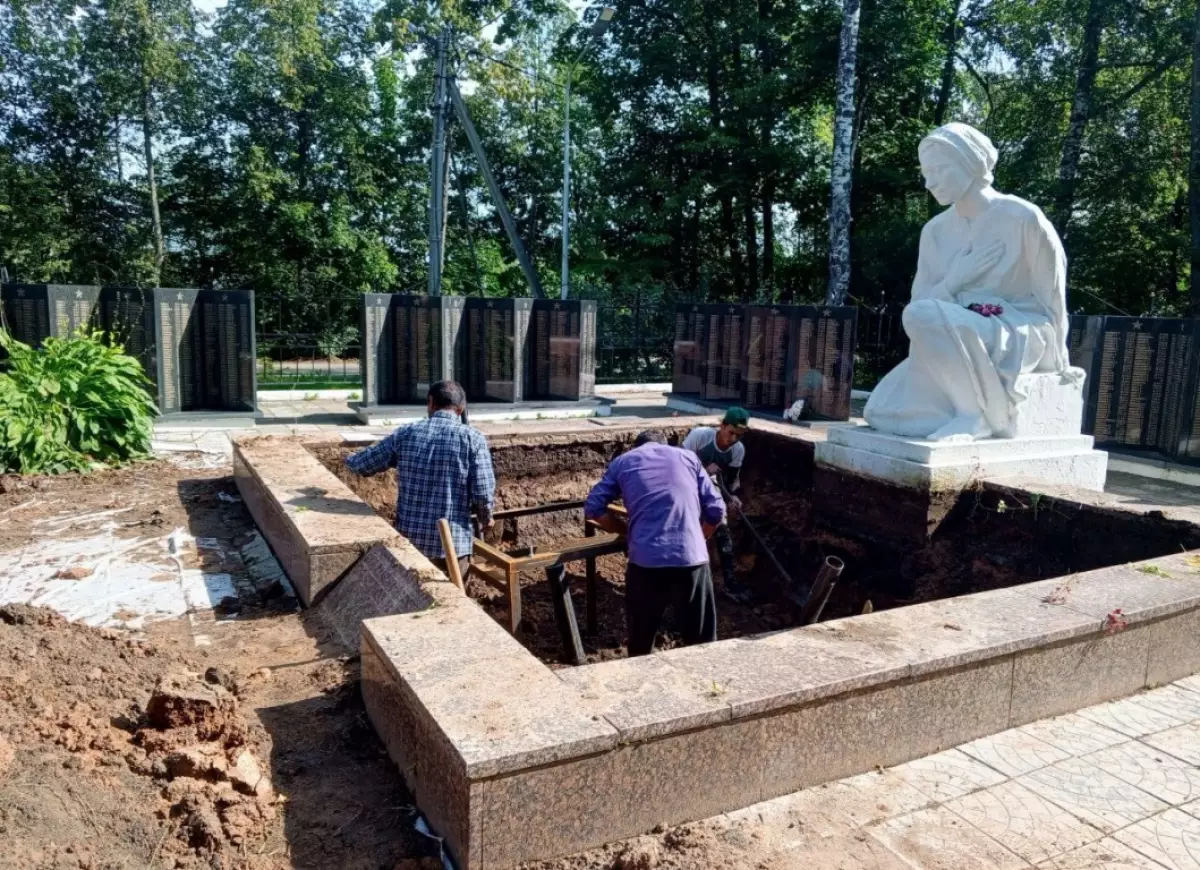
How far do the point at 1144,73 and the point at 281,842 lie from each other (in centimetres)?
2315

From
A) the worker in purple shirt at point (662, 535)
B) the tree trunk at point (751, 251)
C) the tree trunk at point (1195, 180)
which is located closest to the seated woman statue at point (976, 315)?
the worker in purple shirt at point (662, 535)

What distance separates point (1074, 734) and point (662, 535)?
211 cm

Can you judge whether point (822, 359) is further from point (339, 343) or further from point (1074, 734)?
point (1074, 734)

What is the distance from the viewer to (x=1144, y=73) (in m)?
19.9

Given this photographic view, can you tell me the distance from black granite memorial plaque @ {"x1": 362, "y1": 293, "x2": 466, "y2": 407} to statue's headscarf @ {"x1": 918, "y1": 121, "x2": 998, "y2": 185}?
25.6 ft

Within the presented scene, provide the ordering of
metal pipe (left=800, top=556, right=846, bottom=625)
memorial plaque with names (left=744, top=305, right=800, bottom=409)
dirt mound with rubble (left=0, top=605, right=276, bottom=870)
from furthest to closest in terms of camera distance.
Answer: memorial plaque with names (left=744, top=305, right=800, bottom=409)
metal pipe (left=800, top=556, right=846, bottom=625)
dirt mound with rubble (left=0, top=605, right=276, bottom=870)

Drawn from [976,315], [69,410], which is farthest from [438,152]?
[976,315]

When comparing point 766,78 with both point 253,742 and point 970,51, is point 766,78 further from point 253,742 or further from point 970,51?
point 253,742

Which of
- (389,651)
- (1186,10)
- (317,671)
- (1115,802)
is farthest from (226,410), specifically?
(1186,10)

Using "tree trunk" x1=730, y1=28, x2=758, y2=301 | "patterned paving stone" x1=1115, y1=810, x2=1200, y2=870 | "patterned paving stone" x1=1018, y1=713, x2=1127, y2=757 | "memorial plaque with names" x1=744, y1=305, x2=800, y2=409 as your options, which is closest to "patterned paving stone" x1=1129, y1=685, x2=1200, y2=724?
"patterned paving stone" x1=1018, y1=713, x2=1127, y2=757

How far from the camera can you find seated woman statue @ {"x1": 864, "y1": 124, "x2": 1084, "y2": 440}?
258 inches

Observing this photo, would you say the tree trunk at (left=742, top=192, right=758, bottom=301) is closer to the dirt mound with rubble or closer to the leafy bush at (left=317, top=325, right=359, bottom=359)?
the leafy bush at (left=317, top=325, right=359, bottom=359)

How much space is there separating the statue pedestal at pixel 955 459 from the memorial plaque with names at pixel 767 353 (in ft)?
20.9

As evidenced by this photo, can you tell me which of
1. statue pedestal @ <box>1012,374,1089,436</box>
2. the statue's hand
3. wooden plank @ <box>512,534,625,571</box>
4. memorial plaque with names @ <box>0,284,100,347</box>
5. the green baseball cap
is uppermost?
the statue's hand
